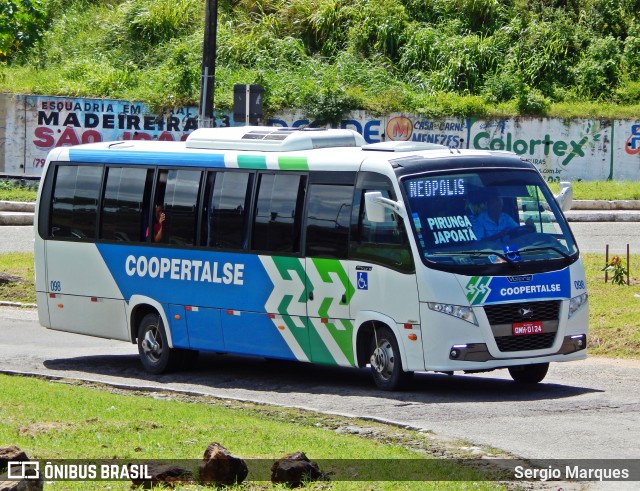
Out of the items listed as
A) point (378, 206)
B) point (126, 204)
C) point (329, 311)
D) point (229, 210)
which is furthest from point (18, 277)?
point (378, 206)

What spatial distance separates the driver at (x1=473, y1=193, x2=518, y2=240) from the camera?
12.3 meters

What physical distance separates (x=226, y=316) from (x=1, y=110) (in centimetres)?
2619

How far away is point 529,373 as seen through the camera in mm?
12969

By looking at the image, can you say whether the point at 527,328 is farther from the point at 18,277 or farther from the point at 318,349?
the point at 18,277

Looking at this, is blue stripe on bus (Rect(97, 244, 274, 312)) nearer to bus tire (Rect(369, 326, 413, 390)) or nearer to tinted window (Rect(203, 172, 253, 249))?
tinted window (Rect(203, 172, 253, 249))

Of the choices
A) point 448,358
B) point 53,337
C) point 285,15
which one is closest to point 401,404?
point 448,358

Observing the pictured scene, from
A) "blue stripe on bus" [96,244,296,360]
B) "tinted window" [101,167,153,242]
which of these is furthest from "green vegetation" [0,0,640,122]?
"blue stripe on bus" [96,244,296,360]

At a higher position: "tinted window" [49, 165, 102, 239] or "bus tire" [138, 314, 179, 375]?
"tinted window" [49, 165, 102, 239]

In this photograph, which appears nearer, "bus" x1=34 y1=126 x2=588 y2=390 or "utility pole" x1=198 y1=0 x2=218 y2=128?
"bus" x1=34 y1=126 x2=588 y2=390

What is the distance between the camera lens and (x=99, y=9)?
48.6 metres

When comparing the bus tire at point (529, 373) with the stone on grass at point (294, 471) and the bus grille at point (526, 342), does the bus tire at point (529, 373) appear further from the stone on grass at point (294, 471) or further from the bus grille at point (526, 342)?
the stone on grass at point (294, 471)

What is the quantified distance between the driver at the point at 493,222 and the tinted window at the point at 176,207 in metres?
3.77

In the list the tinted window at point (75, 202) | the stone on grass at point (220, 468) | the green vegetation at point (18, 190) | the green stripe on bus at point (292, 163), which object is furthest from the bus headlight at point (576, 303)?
the green vegetation at point (18, 190)

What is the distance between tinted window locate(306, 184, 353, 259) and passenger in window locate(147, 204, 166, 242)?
7.56 feet
